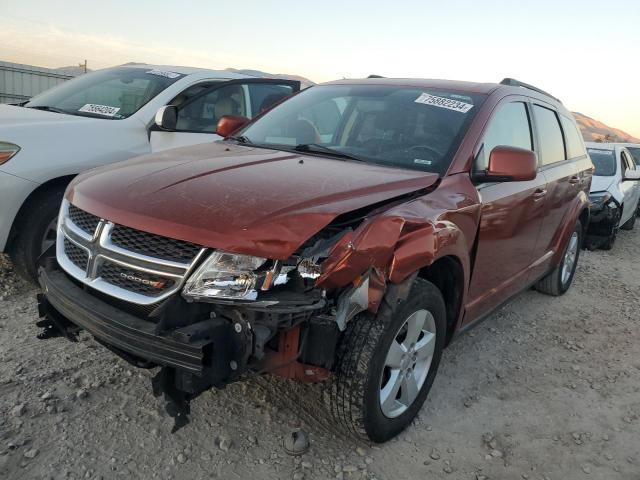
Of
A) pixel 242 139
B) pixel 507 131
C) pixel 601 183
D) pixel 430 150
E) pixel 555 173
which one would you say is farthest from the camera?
pixel 601 183

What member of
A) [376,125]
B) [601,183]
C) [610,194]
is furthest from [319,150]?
[601,183]

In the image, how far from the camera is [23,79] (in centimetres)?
1089

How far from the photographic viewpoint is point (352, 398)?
2.39 metres

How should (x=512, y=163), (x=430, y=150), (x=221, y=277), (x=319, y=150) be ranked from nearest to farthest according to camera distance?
(x=221, y=277)
(x=512, y=163)
(x=430, y=150)
(x=319, y=150)

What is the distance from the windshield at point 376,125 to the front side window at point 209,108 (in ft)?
4.30

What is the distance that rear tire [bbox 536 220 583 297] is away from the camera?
516cm

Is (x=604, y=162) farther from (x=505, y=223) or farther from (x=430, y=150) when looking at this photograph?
(x=430, y=150)

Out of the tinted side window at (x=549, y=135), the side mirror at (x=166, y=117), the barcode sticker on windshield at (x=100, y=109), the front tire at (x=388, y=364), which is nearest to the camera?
the front tire at (x=388, y=364)

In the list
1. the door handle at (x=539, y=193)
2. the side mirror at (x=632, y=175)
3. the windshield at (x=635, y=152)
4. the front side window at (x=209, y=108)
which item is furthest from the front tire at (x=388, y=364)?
the windshield at (x=635, y=152)

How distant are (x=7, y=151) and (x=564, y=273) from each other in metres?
4.80

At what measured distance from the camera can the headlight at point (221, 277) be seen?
2129 mm

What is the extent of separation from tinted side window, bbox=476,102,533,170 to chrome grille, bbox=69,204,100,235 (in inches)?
79.1

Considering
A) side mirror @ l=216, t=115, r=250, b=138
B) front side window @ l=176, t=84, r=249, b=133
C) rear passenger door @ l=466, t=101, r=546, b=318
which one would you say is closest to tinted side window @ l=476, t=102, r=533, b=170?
rear passenger door @ l=466, t=101, r=546, b=318

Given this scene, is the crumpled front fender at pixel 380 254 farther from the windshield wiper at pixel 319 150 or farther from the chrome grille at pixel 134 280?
the windshield wiper at pixel 319 150
